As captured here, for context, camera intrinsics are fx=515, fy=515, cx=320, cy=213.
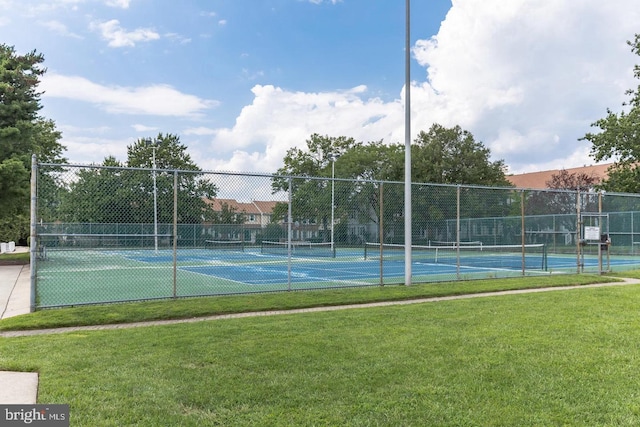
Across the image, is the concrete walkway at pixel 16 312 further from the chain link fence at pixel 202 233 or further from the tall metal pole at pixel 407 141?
the tall metal pole at pixel 407 141

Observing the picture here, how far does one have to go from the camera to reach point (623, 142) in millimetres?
30922

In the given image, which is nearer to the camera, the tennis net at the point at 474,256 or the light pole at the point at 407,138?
the light pole at the point at 407,138

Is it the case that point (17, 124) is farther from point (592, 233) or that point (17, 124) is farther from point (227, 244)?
point (592, 233)

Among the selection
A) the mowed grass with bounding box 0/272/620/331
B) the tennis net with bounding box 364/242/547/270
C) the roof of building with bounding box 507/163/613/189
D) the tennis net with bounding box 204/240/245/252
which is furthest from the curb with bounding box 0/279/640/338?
the roof of building with bounding box 507/163/613/189

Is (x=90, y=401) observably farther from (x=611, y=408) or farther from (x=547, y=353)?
(x=547, y=353)

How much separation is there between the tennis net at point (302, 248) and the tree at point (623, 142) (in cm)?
2460

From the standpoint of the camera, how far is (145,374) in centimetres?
510

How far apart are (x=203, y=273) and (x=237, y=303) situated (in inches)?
341

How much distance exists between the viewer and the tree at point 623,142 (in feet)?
100

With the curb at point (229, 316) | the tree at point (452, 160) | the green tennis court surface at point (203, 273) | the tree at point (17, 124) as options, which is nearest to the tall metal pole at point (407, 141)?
the green tennis court surface at point (203, 273)

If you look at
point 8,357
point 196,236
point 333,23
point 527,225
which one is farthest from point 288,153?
point 8,357

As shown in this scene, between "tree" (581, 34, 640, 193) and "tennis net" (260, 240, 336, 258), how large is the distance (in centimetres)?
2460

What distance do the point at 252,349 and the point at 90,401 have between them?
7.00ft

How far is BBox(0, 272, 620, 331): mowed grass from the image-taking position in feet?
27.3
